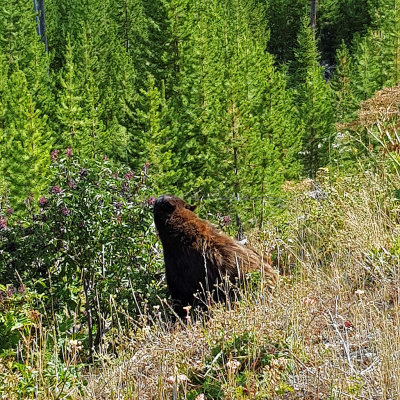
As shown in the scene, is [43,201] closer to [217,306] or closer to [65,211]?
[65,211]

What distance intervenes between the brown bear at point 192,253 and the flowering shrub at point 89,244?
1.75 feet

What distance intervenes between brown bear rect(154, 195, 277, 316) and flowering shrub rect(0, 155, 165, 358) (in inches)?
21.0

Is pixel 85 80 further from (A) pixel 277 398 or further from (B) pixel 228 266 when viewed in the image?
(A) pixel 277 398

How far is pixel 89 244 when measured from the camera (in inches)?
226

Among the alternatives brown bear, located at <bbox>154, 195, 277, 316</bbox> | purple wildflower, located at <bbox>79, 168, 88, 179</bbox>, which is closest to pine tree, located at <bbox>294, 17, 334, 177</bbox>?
purple wildflower, located at <bbox>79, 168, 88, 179</bbox>

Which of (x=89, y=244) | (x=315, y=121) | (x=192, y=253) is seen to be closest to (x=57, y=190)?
(x=89, y=244)

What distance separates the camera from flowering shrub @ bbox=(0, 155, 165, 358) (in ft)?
18.5

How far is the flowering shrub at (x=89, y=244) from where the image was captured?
5.63 metres

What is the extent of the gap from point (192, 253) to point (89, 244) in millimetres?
1217

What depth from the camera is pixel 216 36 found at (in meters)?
39.6

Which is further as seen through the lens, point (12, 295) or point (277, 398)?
point (12, 295)

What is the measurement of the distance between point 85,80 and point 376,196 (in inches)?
1223

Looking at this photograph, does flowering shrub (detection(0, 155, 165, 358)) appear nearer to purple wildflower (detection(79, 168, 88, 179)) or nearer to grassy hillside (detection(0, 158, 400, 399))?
purple wildflower (detection(79, 168, 88, 179))

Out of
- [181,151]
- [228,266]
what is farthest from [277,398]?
[181,151]
